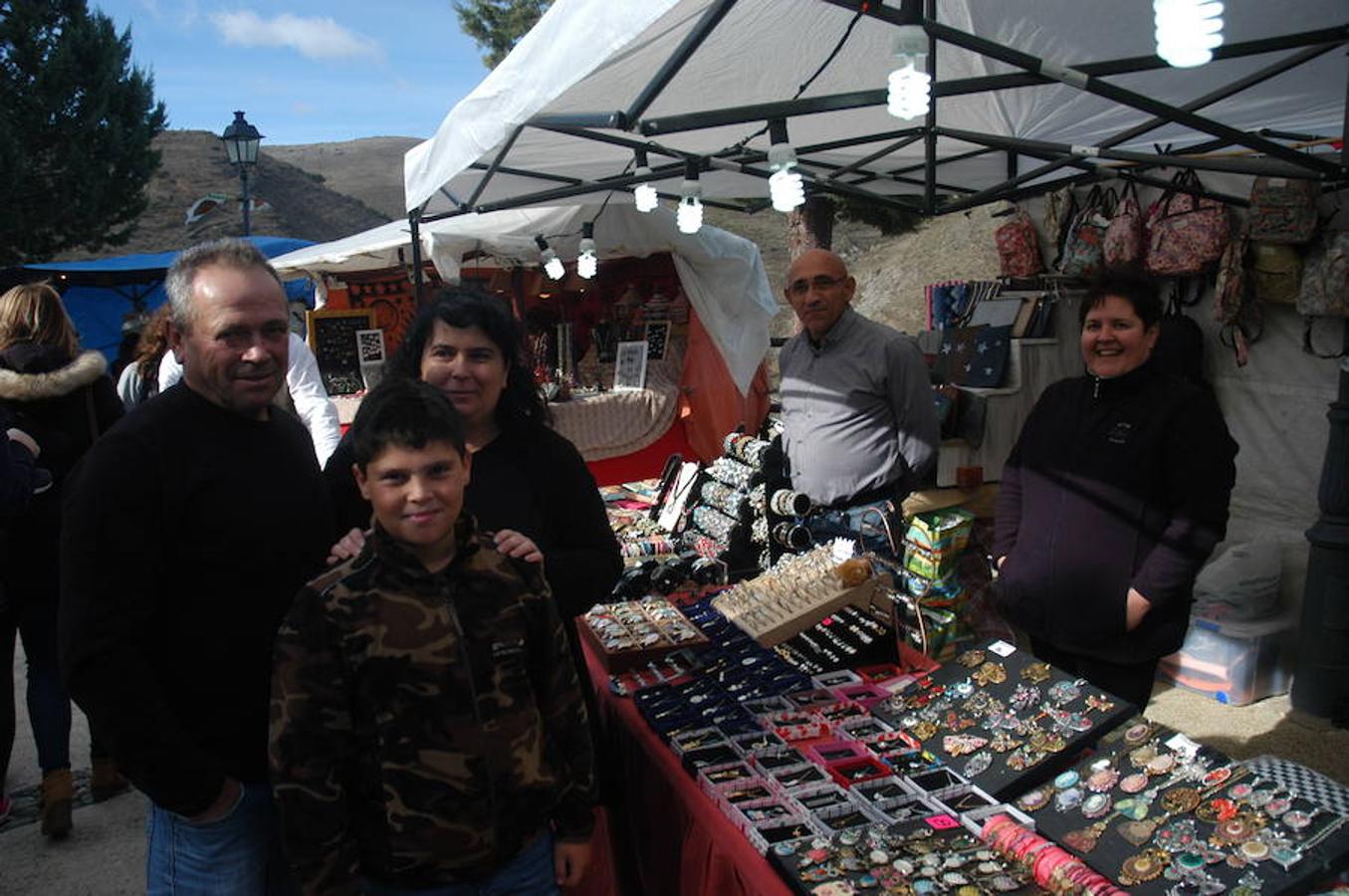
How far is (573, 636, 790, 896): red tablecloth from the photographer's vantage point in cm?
158

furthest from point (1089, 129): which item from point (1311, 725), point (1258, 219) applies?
point (1311, 725)

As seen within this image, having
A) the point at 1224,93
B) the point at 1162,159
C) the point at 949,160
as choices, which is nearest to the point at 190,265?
the point at 1162,159

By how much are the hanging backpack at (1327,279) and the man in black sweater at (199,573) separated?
4018mm

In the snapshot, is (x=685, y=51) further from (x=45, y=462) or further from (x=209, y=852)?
(x=45, y=462)

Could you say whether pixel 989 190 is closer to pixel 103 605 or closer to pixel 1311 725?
pixel 1311 725

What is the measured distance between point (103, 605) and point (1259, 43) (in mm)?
3225

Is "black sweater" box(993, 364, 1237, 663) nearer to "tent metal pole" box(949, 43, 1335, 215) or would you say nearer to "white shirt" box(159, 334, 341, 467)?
"tent metal pole" box(949, 43, 1335, 215)

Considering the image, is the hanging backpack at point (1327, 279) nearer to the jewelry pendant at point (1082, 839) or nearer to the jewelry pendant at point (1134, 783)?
the jewelry pendant at point (1134, 783)

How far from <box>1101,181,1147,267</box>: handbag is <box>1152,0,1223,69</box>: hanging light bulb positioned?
2.87m

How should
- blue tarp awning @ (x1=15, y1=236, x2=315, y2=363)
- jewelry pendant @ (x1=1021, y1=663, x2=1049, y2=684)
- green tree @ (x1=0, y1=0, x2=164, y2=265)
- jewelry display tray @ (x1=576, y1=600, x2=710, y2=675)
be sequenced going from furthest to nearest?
green tree @ (x1=0, y1=0, x2=164, y2=265) < blue tarp awning @ (x1=15, y1=236, x2=315, y2=363) < jewelry display tray @ (x1=576, y1=600, x2=710, y2=675) < jewelry pendant @ (x1=1021, y1=663, x2=1049, y2=684)

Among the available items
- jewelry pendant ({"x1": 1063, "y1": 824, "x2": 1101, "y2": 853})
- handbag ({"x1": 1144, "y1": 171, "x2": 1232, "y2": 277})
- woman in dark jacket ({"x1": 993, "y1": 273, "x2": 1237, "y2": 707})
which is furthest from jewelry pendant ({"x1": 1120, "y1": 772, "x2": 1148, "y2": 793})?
handbag ({"x1": 1144, "y1": 171, "x2": 1232, "y2": 277})

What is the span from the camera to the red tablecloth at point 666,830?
1.58 metres

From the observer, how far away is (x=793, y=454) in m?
3.63

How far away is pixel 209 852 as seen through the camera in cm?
142
